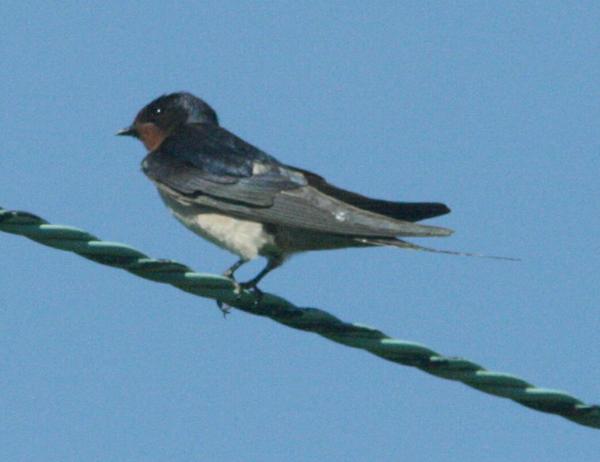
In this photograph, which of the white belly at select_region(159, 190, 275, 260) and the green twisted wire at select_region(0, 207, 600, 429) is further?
the white belly at select_region(159, 190, 275, 260)

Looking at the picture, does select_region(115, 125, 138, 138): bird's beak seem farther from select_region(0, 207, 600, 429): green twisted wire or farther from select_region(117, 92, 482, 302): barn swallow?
select_region(0, 207, 600, 429): green twisted wire

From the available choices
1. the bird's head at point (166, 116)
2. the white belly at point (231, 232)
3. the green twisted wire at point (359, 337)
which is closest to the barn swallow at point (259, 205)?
the white belly at point (231, 232)

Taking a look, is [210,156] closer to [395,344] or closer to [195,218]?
[195,218]

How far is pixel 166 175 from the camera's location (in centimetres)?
632

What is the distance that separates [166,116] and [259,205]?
4.83ft

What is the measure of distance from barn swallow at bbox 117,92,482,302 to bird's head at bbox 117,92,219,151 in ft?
1.09

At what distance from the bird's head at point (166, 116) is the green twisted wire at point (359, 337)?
2952 mm

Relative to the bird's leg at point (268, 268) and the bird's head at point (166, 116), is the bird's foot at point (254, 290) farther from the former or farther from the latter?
the bird's head at point (166, 116)

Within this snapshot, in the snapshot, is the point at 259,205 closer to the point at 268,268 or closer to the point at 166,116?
the point at 268,268

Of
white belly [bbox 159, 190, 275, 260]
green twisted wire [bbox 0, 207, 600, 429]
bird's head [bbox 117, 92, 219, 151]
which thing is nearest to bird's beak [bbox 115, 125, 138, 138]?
bird's head [bbox 117, 92, 219, 151]

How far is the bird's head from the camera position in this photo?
7215mm

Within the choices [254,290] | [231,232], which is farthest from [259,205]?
[254,290]

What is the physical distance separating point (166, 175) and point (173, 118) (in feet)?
3.16

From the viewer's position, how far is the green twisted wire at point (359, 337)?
3.94m
